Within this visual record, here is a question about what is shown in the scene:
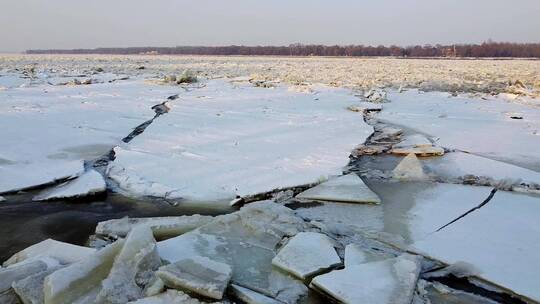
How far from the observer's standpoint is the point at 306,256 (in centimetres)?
246

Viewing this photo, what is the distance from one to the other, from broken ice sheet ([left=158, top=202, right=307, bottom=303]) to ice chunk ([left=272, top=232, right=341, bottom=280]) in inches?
2.5

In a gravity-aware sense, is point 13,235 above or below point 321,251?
below

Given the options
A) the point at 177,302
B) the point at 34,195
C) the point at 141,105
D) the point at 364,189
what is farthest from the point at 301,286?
the point at 141,105

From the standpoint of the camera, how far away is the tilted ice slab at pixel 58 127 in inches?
177

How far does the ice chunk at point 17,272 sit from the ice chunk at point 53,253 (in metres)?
0.14

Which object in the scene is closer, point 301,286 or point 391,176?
point 301,286

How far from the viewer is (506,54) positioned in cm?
5825

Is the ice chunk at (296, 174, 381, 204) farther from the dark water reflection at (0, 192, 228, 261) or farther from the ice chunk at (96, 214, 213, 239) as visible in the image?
the ice chunk at (96, 214, 213, 239)

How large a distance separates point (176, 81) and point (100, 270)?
41.2 feet

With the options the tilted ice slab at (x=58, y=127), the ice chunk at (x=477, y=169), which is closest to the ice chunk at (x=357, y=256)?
the ice chunk at (x=477, y=169)

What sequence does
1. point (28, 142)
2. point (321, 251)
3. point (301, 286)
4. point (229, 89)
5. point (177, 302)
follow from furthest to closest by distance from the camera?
point (229, 89) → point (28, 142) → point (321, 251) → point (301, 286) → point (177, 302)

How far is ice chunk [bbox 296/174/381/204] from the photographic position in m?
3.71

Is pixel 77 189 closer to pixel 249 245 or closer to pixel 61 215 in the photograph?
pixel 61 215

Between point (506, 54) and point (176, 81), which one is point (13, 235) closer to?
point (176, 81)
